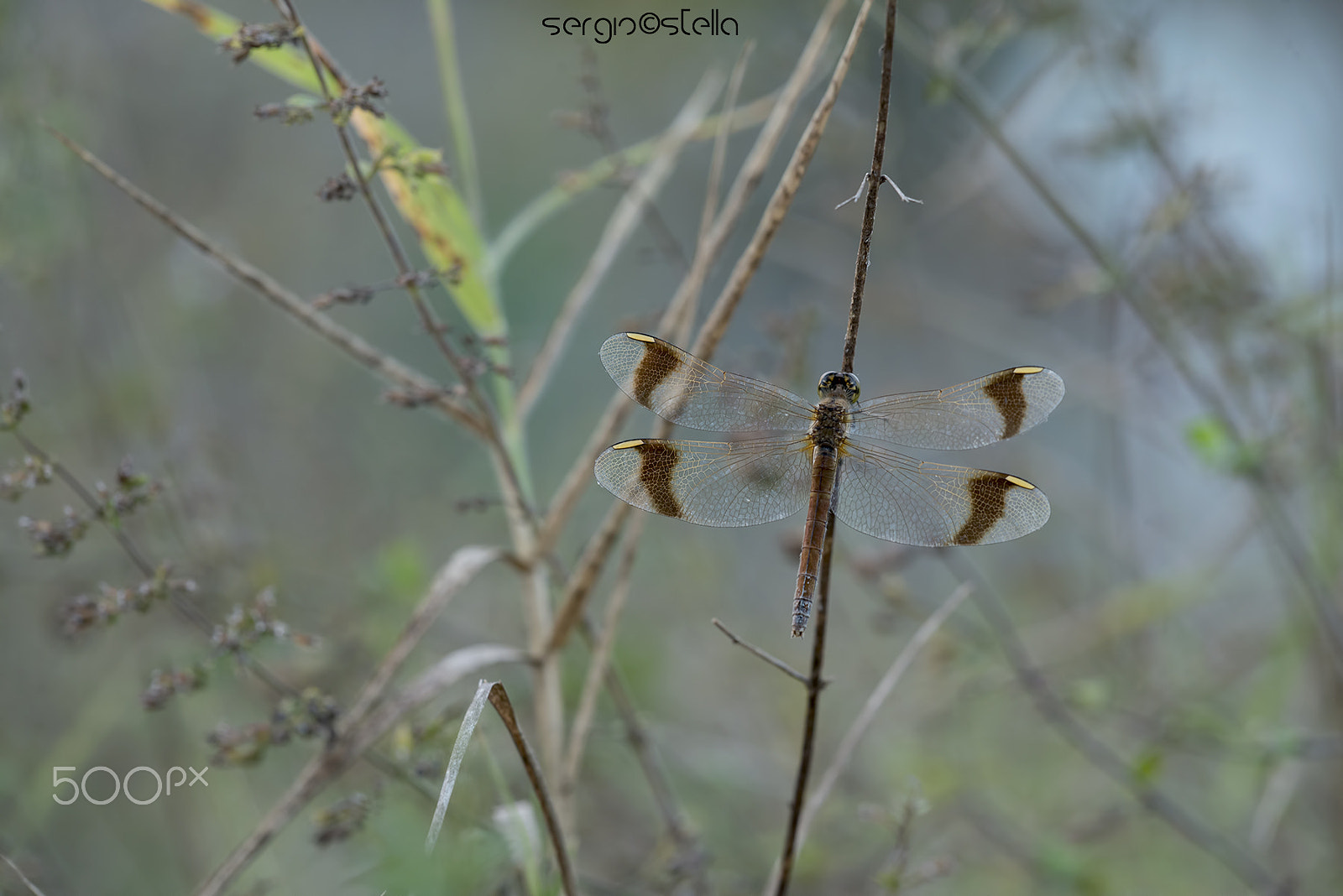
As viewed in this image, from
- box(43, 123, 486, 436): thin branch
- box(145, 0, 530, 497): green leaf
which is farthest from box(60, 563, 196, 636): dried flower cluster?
box(145, 0, 530, 497): green leaf

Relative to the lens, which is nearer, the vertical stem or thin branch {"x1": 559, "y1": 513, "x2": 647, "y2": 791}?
the vertical stem

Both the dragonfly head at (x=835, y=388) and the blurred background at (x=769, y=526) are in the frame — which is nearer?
the dragonfly head at (x=835, y=388)

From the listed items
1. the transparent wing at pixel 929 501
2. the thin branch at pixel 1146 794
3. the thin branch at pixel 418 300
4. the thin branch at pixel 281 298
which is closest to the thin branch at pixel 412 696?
the thin branch at pixel 418 300

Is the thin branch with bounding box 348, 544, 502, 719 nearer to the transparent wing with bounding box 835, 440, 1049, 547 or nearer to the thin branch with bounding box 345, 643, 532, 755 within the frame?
the thin branch with bounding box 345, 643, 532, 755

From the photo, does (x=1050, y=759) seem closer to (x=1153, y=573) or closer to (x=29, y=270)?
(x=1153, y=573)

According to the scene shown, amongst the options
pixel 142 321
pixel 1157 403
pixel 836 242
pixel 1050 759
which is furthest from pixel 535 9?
pixel 1050 759

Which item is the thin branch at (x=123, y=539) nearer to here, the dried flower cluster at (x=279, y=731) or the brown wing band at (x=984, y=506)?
the dried flower cluster at (x=279, y=731)
